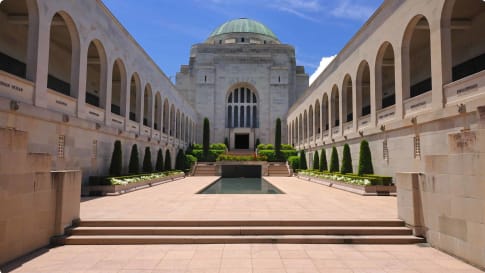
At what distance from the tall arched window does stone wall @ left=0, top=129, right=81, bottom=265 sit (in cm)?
4480

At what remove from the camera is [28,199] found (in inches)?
256

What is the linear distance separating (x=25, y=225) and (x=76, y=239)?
1.26m

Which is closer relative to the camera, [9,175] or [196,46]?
→ [9,175]

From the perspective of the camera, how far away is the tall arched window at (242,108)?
52.5m

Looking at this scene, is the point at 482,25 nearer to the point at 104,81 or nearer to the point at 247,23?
the point at 104,81

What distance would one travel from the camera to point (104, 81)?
18141 millimetres

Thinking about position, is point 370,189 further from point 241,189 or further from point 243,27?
point 243,27

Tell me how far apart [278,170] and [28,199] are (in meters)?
28.7

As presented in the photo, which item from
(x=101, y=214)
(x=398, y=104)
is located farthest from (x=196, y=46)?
(x=101, y=214)

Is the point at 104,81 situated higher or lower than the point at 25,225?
higher

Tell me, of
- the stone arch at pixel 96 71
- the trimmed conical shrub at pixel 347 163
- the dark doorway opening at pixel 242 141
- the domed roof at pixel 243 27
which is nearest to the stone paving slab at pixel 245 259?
the stone arch at pixel 96 71

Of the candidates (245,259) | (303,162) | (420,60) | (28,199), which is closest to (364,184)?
(245,259)

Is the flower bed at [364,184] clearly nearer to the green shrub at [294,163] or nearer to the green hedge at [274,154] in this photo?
the green shrub at [294,163]

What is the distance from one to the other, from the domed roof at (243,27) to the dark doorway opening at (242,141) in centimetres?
2364
